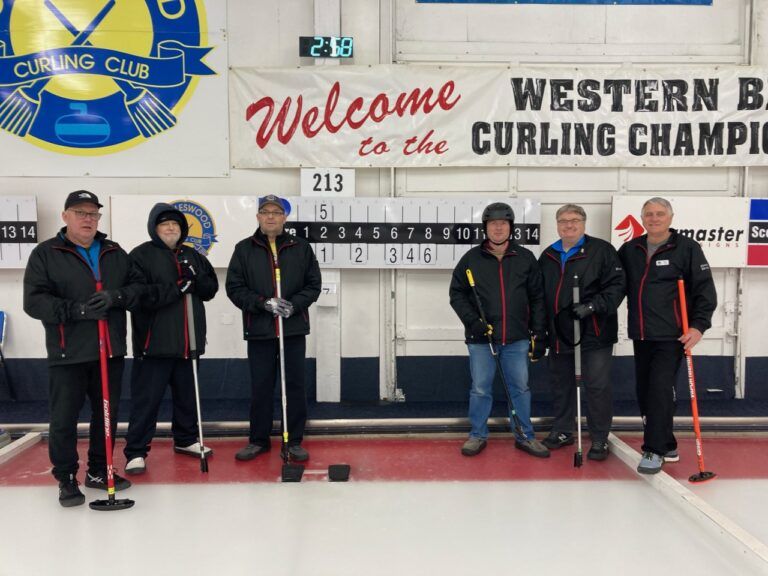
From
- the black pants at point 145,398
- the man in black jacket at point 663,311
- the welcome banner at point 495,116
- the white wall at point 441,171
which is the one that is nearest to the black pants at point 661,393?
the man in black jacket at point 663,311

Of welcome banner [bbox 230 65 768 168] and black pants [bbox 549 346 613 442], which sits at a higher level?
welcome banner [bbox 230 65 768 168]

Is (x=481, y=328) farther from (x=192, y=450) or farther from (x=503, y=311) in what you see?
(x=192, y=450)

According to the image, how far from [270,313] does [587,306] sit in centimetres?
178

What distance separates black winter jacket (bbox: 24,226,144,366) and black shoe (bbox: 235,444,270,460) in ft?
3.11

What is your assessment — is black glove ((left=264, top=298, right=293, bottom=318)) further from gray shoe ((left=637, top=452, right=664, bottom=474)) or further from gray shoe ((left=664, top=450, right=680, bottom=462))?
gray shoe ((left=664, top=450, right=680, bottom=462))

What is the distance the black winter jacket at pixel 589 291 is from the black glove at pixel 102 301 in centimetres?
236

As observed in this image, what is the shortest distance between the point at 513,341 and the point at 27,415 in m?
3.55

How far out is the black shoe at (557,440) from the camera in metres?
3.56

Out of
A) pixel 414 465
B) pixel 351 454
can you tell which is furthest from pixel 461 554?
pixel 351 454

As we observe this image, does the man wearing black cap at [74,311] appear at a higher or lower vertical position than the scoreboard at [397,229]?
lower

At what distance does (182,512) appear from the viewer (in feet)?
9.04

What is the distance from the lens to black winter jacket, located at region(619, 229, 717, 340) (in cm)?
306

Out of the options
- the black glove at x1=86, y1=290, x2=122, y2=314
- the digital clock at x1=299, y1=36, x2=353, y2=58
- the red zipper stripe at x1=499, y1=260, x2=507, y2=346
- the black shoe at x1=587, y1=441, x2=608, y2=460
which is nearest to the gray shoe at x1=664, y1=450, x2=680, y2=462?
the black shoe at x1=587, y1=441, x2=608, y2=460

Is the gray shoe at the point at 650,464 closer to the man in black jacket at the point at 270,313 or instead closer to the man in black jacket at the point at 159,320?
the man in black jacket at the point at 270,313
